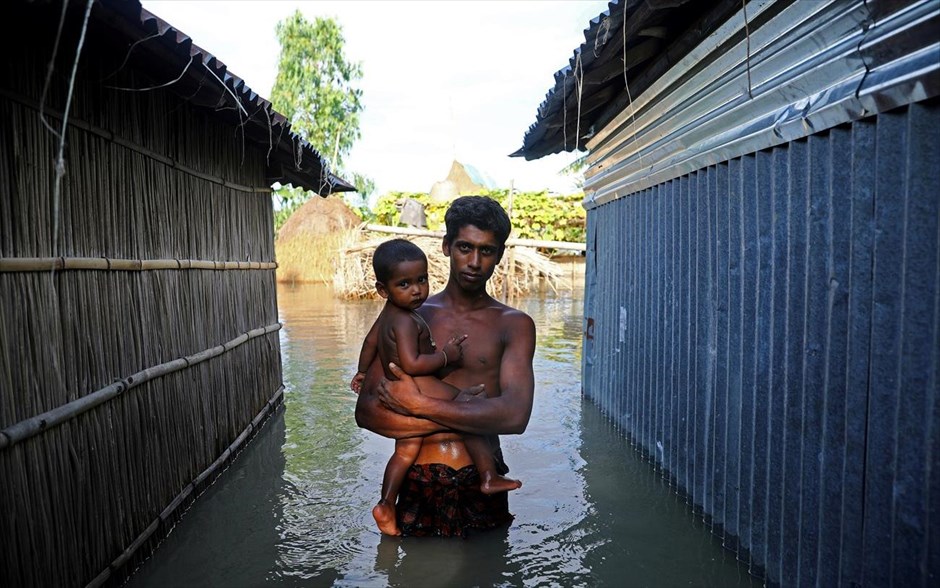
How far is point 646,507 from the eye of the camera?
15.6 feet

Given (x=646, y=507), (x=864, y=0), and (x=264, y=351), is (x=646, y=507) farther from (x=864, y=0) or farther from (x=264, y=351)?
(x=264, y=351)

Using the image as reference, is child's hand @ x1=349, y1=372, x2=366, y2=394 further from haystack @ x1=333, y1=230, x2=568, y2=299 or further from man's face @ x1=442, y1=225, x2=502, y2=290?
haystack @ x1=333, y1=230, x2=568, y2=299

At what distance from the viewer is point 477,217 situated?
11.7 ft

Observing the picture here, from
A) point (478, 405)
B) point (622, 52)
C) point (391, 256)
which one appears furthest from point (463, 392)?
point (622, 52)

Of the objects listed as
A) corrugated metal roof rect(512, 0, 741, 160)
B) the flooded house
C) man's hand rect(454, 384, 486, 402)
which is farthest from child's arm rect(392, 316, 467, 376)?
corrugated metal roof rect(512, 0, 741, 160)

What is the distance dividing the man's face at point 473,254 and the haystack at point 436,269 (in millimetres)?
14069

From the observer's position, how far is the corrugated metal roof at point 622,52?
3939mm

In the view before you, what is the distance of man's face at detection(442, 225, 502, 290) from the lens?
3.60 meters

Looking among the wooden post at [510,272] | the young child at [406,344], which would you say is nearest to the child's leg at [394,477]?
the young child at [406,344]

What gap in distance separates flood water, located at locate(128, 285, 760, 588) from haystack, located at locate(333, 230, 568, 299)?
11368 millimetres

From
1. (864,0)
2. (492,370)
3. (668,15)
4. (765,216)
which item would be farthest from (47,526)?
(668,15)

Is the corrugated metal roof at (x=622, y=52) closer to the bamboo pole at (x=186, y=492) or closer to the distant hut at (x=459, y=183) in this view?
the bamboo pole at (x=186, y=492)

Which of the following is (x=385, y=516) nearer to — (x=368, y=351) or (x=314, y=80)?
(x=368, y=351)

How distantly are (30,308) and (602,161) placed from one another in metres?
5.72
